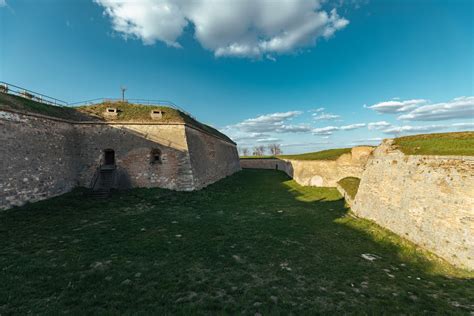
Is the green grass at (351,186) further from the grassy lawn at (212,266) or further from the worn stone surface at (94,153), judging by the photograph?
the worn stone surface at (94,153)

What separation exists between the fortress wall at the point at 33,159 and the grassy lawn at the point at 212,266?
153cm

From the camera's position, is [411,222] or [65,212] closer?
[411,222]

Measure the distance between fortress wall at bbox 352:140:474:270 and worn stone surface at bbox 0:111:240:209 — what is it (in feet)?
39.1

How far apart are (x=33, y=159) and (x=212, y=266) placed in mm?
12873

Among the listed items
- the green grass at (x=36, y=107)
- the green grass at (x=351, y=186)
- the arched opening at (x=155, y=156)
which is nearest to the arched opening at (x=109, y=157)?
the green grass at (x=36, y=107)

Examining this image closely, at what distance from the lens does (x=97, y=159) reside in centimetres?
1554

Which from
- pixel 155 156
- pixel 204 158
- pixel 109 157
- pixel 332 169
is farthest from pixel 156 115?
pixel 332 169

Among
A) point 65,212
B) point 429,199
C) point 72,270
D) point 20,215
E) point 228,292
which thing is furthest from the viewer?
point 65,212

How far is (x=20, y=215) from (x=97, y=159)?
6.60m

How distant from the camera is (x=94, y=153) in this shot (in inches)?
614

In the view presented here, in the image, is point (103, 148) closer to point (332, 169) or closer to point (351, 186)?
point (351, 186)

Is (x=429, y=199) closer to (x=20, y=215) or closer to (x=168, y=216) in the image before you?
(x=168, y=216)

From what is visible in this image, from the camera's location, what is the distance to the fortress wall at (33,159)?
34.2ft

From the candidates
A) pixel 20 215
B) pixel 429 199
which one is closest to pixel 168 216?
pixel 20 215
